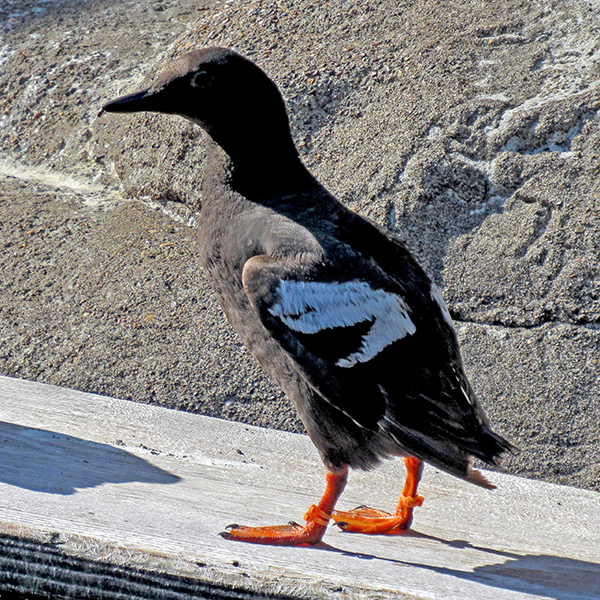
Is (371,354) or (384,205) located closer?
(371,354)

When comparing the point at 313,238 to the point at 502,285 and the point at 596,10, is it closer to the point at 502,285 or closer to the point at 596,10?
the point at 502,285

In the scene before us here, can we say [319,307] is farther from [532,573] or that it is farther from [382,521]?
[532,573]

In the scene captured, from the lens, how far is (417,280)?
2164 mm

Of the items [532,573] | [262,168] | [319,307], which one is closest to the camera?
[532,573]

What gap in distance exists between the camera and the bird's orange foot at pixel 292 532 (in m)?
1.90

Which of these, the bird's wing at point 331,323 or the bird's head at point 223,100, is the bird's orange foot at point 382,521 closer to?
the bird's wing at point 331,323

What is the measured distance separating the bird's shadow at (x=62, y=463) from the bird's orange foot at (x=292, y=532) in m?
0.37

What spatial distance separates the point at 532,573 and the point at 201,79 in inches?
59.4

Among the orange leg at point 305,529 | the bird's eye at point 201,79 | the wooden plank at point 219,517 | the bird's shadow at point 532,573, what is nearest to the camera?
the wooden plank at point 219,517

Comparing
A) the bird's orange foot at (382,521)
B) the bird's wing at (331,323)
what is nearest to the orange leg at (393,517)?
the bird's orange foot at (382,521)


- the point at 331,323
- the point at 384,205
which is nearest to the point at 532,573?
the point at 331,323

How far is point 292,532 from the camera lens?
1980 mm

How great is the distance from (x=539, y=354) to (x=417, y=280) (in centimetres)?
119

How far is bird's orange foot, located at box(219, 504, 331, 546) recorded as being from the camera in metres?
1.90
